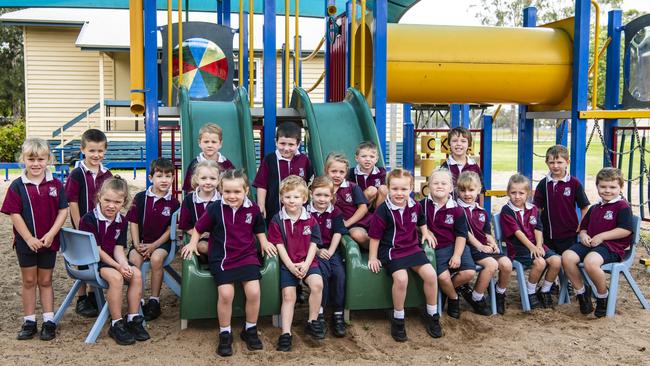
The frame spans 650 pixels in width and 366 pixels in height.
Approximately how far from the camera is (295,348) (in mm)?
4242

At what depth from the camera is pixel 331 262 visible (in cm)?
463

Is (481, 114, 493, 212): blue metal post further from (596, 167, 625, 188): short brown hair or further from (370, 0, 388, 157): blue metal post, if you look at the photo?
(596, 167, 625, 188): short brown hair

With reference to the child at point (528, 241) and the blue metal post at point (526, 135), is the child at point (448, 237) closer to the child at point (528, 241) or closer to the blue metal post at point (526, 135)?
the child at point (528, 241)

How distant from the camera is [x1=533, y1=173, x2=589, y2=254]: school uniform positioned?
213 inches

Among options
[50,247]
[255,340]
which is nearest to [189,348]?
[255,340]

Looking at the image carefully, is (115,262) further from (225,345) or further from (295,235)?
(295,235)

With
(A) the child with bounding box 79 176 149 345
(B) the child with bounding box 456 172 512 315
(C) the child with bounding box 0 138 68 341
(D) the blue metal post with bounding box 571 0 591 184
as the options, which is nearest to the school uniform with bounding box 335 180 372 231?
(B) the child with bounding box 456 172 512 315

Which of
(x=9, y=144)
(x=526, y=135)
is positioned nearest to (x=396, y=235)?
(x=526, y=135)

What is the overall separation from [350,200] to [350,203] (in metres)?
0.02

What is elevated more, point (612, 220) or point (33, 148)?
point (33, 148)

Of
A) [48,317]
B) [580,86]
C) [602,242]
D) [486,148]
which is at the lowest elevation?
[48,317]

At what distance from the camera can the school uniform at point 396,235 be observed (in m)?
4.59

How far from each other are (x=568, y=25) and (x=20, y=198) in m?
5.75

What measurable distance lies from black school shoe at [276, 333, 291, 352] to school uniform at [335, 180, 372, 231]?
3.68 ft
